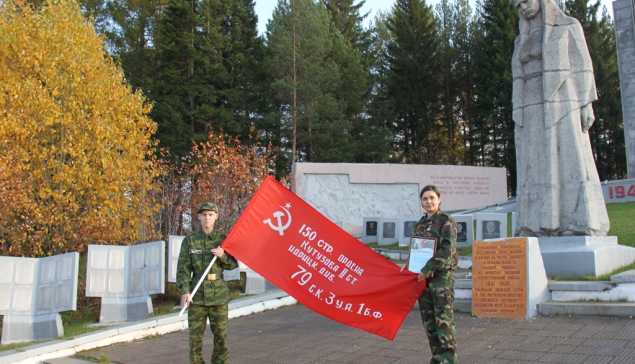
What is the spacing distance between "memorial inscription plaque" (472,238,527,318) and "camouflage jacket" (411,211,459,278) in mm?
2982

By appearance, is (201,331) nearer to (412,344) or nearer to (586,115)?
(412,344)

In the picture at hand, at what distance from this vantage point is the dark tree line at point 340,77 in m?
28.8

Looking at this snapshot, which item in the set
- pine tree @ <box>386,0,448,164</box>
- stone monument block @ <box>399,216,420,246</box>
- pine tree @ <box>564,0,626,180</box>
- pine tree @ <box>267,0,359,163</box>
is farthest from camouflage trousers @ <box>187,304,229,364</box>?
pine tree @ <box>564,0,626,180</box>

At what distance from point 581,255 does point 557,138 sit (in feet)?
6.33

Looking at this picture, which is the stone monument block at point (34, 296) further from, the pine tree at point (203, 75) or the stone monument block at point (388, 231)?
the pine tree at point (203, 75)

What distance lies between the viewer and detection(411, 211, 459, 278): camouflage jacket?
14.7 ft

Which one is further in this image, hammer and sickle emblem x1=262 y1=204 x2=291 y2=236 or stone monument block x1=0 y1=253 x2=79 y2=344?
stone monument block x1=0 y1=253 x2=79 y2=344

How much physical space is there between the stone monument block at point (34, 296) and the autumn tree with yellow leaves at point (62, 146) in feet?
13.5

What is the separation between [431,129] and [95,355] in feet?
114

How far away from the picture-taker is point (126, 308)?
9.27m

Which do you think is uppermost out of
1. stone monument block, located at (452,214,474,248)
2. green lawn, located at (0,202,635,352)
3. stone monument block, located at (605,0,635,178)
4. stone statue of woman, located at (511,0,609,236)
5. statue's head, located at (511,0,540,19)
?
stone monument block, located at (605,0,635,178)

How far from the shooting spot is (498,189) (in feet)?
83.5

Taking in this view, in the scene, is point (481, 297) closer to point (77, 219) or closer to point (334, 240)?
point (334, 240)

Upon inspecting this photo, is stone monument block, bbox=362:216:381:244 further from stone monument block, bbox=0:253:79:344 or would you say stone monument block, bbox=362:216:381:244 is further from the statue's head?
stone monument block, bbox=0:253:79:344
